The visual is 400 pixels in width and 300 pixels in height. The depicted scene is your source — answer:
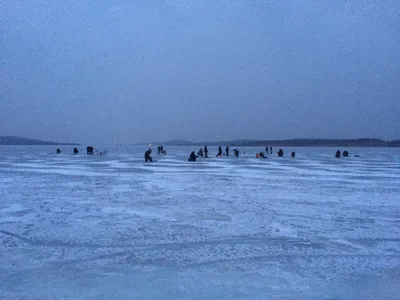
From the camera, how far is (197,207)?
9.09m

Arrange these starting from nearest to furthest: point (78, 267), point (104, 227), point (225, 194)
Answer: point (78, 267)
point (104, 227)
point (225, 194)

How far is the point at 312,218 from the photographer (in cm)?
782

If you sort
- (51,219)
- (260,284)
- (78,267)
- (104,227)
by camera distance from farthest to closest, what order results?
1. (51,219)
2. (104,227)
3. (78,267)
4. (260,284)

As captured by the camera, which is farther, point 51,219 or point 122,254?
point 51,219

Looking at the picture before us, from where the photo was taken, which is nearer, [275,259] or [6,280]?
[6,280]

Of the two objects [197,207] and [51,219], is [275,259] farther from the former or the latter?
[51,219]

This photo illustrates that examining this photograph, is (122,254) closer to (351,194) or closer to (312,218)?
(312,218)

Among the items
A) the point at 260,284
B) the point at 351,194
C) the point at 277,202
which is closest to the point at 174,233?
the point at 260,284

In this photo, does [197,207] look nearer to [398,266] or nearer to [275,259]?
[275,259]

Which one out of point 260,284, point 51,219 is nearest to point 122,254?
point 260,284

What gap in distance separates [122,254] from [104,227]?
177 centimetres

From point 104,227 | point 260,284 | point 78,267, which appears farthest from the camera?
point 104,227

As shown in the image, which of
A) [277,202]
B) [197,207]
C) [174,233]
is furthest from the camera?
[277,202]

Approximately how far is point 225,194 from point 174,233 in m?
4.98
